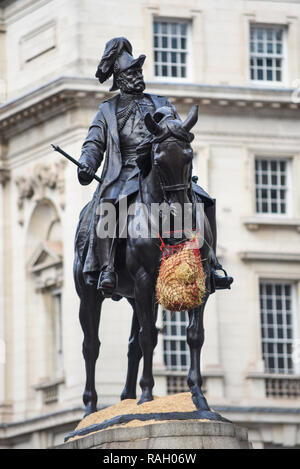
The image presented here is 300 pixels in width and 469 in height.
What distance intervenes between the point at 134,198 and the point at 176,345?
26515mm

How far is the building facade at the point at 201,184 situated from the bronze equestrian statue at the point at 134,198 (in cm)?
2441

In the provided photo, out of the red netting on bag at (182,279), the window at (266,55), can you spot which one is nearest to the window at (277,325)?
the window at (266,55)

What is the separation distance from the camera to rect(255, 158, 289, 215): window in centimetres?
4656

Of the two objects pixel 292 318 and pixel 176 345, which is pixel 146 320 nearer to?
pixel 176 345

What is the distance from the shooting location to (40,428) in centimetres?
4625

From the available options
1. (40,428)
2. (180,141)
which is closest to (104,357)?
(40,428)

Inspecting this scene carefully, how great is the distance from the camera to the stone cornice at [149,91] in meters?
45.0

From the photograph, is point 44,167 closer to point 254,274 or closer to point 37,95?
point 37,95

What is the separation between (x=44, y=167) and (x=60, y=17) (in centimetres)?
423

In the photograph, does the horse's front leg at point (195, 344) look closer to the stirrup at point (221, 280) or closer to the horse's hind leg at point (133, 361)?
the stirrup at point (221, 280)

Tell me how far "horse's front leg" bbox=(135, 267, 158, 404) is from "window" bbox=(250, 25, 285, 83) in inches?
1140

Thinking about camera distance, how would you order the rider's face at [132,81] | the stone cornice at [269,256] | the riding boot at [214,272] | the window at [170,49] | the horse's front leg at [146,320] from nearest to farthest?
the horse's front leg at [146,320] < the riding boot at [214,272] < the rider's face at [132,81] < the stone cornice at [269,256] < the window at [170,49]

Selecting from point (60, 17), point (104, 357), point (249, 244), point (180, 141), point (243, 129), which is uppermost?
point (60, 17)

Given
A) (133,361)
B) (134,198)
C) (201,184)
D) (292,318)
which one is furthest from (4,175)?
(134,198)
